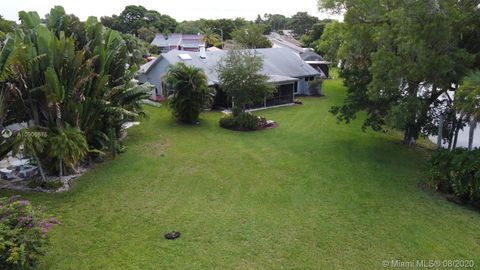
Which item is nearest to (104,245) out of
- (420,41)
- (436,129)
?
(420,41)

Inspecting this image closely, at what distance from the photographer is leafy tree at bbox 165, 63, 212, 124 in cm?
2177

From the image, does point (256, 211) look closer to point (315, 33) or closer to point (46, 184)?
point (46, 184)

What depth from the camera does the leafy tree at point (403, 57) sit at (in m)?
14.5

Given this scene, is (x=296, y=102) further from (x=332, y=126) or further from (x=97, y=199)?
(x=97, y=199)

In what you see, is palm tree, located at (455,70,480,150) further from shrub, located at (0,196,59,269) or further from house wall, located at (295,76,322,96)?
house wall, located at (295,76,322,96)

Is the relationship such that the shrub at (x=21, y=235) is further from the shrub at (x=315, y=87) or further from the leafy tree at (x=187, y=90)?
the shrub at (x=315, y=87)

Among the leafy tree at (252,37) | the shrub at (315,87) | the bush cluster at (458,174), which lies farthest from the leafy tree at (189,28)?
the bush cluster at (458,174)

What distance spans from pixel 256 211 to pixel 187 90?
39.6 ft

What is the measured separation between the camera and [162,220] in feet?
35.6

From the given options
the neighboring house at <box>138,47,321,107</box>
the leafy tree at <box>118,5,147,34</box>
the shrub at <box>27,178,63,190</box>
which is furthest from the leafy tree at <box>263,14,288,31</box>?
the shrub at <box>27,178,63,190</box>

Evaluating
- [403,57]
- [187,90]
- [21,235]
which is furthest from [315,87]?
[21,235]

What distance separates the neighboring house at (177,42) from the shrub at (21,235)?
67.9 meters

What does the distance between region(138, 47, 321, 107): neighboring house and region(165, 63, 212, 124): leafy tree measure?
4.33m

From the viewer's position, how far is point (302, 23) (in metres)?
101
